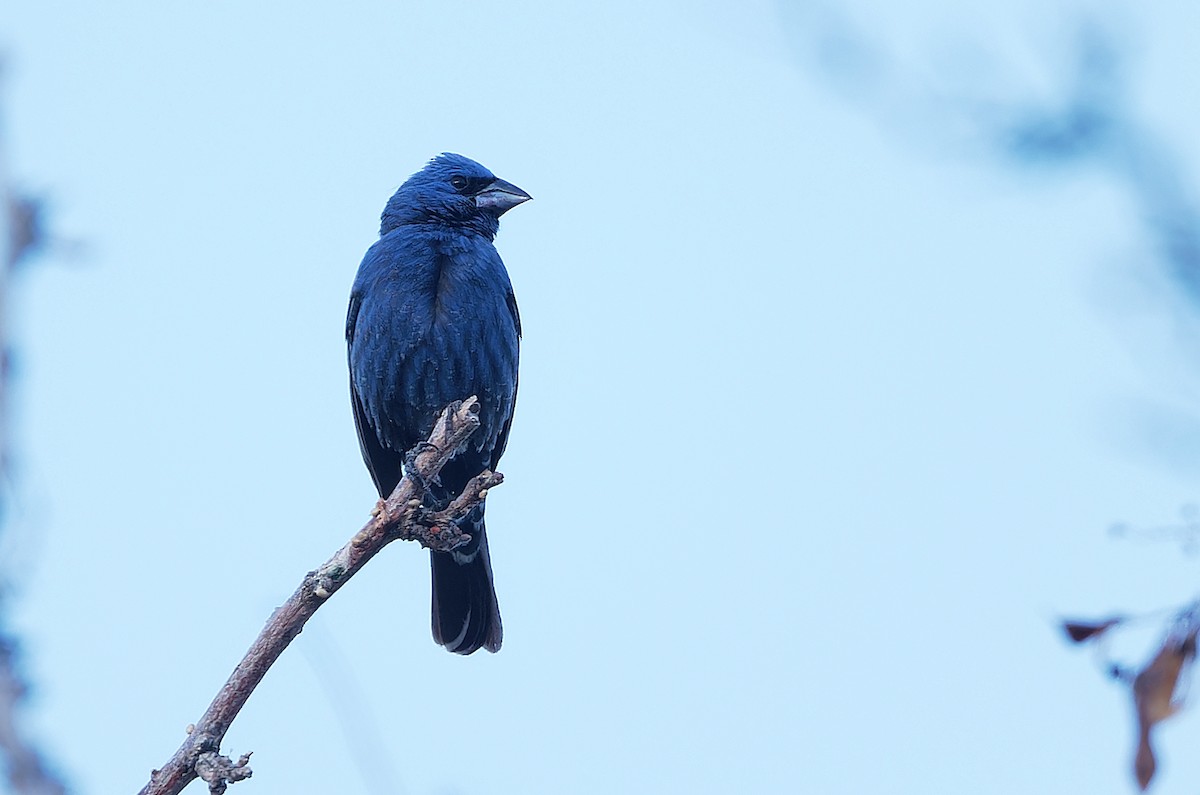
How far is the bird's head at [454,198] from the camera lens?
671cm

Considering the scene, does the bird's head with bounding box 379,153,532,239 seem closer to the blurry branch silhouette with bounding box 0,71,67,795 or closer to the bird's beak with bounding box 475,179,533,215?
the bird's beak with bounding box 475,179,533,215

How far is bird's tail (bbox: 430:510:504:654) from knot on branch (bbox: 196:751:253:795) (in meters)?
2.89

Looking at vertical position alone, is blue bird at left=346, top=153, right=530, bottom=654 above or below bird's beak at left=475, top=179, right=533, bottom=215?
below

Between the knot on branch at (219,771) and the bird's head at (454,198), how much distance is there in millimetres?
3775

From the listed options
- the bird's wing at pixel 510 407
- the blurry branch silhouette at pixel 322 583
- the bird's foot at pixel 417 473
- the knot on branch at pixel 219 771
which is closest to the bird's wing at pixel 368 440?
the bird's wing at pixel 510 407

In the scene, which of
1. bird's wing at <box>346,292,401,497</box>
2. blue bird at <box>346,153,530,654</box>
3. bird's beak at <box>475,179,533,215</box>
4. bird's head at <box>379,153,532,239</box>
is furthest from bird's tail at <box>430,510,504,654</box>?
bird's beak at <box>475,179,533,215</box>

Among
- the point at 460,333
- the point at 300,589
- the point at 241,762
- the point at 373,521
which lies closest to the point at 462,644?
the point at 460,333

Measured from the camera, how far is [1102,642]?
1.82m

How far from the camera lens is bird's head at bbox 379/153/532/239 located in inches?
264

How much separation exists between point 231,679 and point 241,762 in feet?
0.98

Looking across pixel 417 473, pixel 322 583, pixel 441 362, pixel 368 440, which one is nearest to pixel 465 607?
pixel 368 440

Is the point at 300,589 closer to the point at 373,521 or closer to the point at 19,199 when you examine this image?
the point at 373,521

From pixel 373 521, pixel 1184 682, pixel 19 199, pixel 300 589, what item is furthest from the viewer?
pixel 373 521

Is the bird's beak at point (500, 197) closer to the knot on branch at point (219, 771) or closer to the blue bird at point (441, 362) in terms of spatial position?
the blue bird at point (441, 362)
